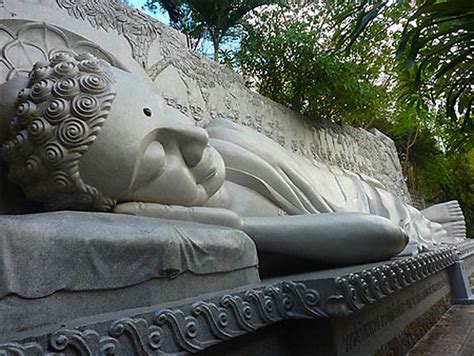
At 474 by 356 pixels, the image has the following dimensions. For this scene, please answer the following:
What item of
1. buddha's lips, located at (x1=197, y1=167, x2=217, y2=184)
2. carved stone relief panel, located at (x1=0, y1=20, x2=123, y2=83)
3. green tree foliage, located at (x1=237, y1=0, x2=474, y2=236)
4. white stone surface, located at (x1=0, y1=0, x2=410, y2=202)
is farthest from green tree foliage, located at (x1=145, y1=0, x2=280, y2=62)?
buddha's lips, located at (x1=197, y1=167, x2=217, y2=184)

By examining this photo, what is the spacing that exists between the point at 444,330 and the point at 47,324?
1738 millimetres

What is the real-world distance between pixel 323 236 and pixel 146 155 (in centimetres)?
49

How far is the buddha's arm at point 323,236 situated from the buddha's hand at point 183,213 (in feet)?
0.23

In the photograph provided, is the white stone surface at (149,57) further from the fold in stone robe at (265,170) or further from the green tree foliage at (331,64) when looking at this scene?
the fold in stone robe at (265,170)

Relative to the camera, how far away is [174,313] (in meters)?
0.56

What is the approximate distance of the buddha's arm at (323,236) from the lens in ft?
3.53

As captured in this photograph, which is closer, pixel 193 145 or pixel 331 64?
pixel 193 145

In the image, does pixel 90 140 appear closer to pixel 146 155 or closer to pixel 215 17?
pixel 146 155

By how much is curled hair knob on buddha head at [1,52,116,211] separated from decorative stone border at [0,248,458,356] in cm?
37

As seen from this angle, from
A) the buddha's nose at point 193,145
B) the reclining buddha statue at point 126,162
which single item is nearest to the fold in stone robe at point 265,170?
the reclining buddha statue at point 126,162

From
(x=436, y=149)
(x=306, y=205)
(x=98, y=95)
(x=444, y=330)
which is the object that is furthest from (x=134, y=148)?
(x=436, y=149)

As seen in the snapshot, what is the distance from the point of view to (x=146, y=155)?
0.88 meters

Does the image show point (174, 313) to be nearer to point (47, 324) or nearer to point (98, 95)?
point (47, 324)

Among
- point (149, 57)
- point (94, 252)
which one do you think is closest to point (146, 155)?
point (94, 252)
